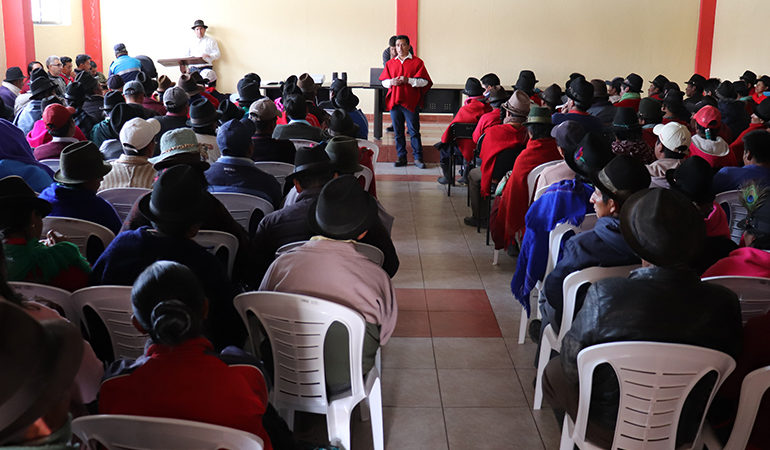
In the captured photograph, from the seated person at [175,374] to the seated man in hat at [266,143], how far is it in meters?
3.05

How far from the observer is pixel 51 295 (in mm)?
2285

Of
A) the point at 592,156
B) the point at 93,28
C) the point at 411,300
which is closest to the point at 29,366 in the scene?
the point at 592,156

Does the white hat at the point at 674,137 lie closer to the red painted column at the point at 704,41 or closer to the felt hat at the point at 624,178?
the felt hat at the point at 624,178

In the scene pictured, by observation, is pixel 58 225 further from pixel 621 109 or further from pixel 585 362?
pixel 621 109

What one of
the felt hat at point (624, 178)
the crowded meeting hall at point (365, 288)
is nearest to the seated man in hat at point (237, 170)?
the crowded meeting hall at point (365, 288)

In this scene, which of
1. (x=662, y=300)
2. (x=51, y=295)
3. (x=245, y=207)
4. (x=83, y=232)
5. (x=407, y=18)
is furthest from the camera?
(x=407, y=18)

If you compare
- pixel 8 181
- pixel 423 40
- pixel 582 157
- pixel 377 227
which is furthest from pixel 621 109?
pixel 423 40

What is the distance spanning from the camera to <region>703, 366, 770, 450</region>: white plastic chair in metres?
1.95

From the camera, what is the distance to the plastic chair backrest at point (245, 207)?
3.56 m

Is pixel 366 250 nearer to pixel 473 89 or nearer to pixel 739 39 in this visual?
pixel 473 89

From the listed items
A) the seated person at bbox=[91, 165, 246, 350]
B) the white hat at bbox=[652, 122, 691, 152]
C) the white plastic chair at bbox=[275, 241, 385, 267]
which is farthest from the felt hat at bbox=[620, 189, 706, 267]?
the white hat at bbox=[652, 122, 691, 152]

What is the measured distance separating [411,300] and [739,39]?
9.61 meters

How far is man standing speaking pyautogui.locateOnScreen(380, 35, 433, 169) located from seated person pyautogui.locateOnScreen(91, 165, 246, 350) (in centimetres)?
606

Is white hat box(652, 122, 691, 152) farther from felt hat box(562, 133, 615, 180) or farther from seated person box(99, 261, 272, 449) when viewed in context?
seated person box(99, 261, 272, 449)
